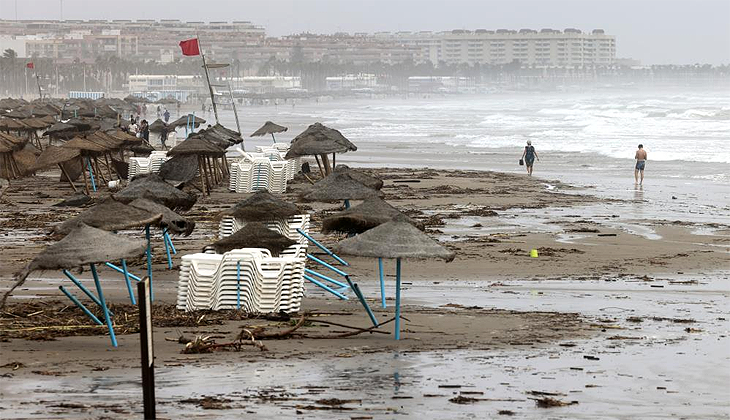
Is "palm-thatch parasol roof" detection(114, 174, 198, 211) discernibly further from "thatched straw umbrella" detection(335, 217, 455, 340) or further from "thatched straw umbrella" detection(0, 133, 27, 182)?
"thatched straw umbrella" detection(0, 133, 27, 182)

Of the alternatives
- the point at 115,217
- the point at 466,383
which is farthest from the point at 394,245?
the point at 115,217

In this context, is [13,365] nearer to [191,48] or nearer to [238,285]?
[238,285]

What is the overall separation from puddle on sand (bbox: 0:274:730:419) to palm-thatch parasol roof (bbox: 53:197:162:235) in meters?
2.92

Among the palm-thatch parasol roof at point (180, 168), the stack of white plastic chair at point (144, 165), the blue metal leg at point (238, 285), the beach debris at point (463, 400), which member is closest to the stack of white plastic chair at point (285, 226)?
the blue metal leg at point (238, 285)

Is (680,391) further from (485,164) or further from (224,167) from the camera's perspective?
(485,164)

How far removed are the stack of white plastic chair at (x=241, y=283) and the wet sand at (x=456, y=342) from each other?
0.44 metres

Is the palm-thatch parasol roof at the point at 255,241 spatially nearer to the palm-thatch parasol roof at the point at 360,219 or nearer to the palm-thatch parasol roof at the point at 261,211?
the palm-thatch parasol roof at the point at 360,219

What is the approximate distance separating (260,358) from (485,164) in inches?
1220

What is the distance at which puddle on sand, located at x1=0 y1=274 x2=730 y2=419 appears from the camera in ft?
28.1

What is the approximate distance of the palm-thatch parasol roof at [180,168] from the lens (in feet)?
85.0

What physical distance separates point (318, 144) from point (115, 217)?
15028 mm

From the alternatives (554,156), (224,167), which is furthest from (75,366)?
(554,156)

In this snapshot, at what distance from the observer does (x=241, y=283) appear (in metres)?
12.5

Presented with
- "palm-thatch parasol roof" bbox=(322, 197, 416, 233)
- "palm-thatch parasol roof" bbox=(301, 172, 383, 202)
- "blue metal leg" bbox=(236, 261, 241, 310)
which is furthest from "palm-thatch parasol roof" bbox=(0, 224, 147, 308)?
"palm-thatch parasol roof" bbox=(301, 172, 383, 202)
